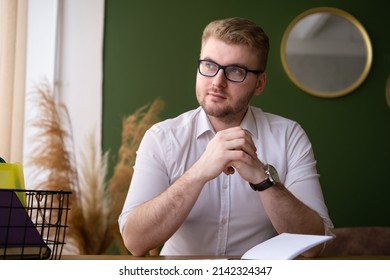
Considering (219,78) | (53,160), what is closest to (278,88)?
(53,160)

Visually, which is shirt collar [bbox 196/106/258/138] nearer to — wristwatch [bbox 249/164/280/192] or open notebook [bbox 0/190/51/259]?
wristwatch [bbox 249/164/280/192]

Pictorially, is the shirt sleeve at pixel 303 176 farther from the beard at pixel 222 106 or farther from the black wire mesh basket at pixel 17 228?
the black wire mesh basket at pixel 17 228

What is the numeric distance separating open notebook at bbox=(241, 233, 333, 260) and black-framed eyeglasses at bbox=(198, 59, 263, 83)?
56 centimetres

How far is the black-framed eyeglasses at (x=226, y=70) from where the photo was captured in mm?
1625

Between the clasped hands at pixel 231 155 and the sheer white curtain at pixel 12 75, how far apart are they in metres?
1.67

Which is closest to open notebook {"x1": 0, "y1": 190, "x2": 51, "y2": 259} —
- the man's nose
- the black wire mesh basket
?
the black wire mesh basket

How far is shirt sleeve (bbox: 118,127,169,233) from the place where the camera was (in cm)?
163

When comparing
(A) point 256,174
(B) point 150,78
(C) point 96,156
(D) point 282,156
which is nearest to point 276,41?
(B) point 150,78

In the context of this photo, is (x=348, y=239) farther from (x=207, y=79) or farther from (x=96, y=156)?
(x=96, y=156)

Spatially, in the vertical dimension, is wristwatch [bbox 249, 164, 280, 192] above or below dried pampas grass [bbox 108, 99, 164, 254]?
above

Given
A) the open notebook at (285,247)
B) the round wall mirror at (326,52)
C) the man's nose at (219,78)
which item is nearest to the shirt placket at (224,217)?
the man's nose at (219,78)

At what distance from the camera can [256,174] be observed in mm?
1488

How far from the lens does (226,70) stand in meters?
1.64

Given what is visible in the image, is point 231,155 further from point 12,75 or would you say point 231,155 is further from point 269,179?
point 12,75
